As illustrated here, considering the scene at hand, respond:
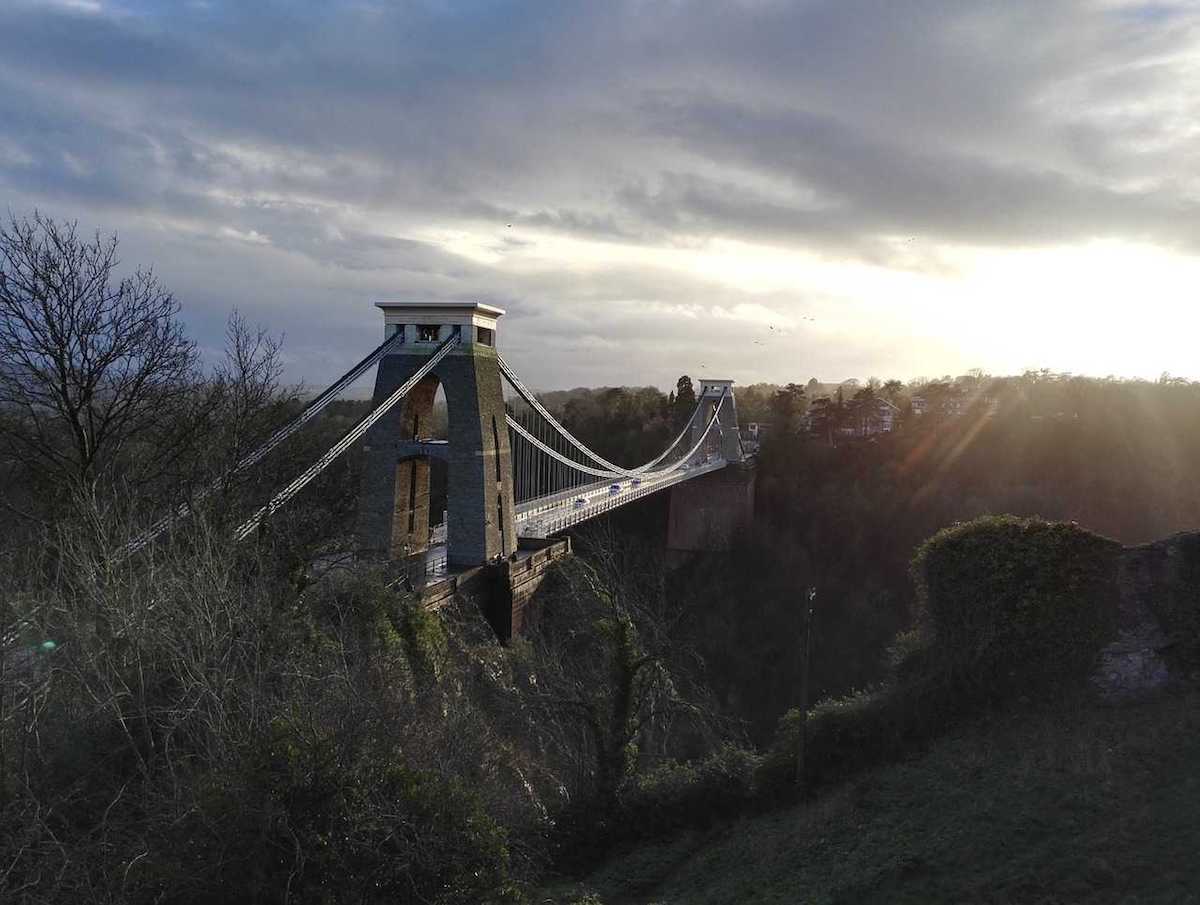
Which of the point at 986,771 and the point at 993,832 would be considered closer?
the point at 993,832

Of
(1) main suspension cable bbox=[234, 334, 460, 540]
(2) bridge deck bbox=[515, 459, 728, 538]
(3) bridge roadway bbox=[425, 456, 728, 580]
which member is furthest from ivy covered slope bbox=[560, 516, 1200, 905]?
(2) bridge deck bbox=[515, 459, 728, 538]

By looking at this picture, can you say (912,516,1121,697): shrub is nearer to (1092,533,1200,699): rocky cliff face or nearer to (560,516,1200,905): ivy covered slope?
(560,516,1200,905): ivy covered slope

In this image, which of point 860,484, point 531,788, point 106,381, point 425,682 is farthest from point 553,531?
point 860,484

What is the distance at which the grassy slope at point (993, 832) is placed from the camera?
17.0 ft

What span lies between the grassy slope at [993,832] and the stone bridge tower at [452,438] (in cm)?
786

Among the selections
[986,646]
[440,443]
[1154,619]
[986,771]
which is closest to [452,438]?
[440,443]

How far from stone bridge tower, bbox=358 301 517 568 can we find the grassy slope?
7.86 metres

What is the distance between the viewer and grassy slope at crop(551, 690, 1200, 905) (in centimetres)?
520

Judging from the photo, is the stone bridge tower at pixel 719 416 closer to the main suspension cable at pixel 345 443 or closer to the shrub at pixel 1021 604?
the main suspension cable at pixel 345 443

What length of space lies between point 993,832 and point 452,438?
419 inches

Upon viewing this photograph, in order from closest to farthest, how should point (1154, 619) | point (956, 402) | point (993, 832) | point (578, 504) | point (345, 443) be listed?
point (993, 832), point (1154, 619), point (345, 443), point (578, 504), point (956, 402)

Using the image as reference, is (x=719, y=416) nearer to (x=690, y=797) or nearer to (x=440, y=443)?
(x=440, y=443)

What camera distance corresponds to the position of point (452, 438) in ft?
47.5

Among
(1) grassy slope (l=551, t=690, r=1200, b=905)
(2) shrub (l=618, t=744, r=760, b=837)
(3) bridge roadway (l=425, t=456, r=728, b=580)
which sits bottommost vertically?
(2) shrub (l=618, t=744, r=760, b=837)
